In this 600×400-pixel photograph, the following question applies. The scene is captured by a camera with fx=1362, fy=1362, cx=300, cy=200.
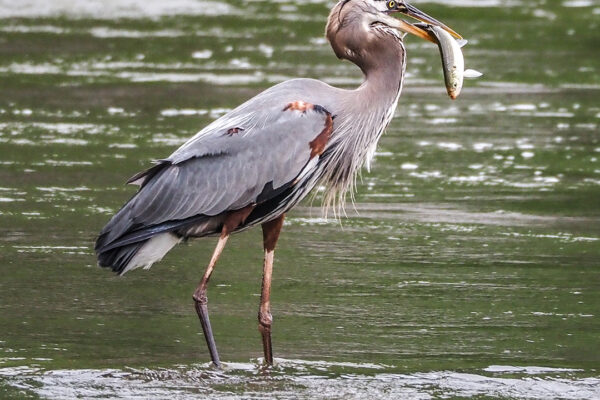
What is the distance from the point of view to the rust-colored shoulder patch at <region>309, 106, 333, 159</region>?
711 centimetres

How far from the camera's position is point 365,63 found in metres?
7.40

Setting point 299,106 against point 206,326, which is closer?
point 206,326

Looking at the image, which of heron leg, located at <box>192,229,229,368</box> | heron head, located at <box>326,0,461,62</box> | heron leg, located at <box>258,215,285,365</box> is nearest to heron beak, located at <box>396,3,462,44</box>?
heron head, located at <box>326,0,461,62</box>

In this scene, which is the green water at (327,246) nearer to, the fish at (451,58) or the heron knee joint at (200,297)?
the heron knee joint at (200,297)

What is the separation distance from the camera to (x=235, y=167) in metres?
7.13

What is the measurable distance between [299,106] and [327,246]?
88.8 inches

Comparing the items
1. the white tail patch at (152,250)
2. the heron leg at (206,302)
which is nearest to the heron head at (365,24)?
the heron leg at (206,302)

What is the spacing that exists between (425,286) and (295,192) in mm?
1441

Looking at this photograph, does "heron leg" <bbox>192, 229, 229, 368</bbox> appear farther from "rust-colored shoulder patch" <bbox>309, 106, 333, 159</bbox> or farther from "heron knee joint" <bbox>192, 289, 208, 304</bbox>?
"rust-colored shoulder patch" <bbox>309, 106, 333, 159</bbox>

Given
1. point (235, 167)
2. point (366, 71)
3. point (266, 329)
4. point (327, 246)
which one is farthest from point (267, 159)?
point (327, 246)

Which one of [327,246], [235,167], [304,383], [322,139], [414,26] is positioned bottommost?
[304,383]

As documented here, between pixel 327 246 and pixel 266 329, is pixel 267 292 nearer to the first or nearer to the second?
pixel 266 329

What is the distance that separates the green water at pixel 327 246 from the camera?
22.5 feet

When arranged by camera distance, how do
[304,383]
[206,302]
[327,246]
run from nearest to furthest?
[304,383] → [206,302] → [327,246]
